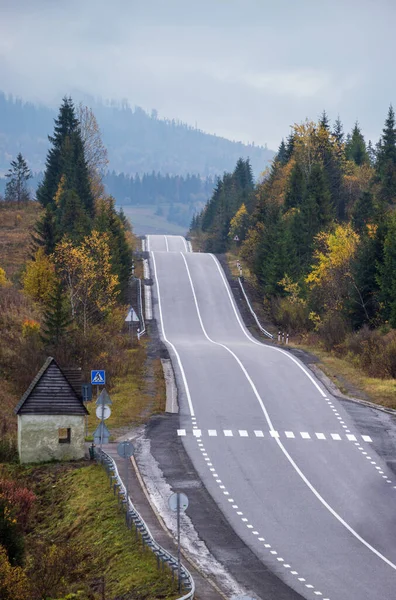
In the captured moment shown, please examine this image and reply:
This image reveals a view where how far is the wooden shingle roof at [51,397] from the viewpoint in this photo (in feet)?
101

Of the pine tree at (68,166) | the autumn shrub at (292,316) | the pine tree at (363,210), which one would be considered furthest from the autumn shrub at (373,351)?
the pine tree at (68,166)

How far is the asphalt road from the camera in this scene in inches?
859

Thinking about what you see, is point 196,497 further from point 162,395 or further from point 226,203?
point 226,203

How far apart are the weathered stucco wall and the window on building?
0.13 meters

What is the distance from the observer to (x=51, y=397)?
31141 millimetres

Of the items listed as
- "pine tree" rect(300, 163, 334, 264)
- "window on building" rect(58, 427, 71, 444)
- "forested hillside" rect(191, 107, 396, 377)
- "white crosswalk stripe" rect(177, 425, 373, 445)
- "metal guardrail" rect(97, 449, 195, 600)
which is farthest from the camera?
"pine tree" rect(300, 163, 334, 264)

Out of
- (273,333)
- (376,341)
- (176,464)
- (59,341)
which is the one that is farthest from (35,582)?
(273,333)

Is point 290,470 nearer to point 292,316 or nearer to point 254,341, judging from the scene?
point 254,341

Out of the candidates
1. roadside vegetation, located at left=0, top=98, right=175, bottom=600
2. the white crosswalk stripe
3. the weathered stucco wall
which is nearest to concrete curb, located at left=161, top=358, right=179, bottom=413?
roadside vegetation, located at left=0, top=98, right=175, bottom=600

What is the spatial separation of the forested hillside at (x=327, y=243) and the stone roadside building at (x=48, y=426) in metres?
19.7

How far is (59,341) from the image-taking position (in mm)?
46688

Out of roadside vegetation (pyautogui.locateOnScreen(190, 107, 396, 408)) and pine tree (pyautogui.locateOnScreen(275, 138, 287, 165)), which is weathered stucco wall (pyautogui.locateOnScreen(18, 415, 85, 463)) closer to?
roadside vegetation (pyautogui.locateOnScreen(190, 107, 396, 408))

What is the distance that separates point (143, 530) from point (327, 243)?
50.8 metres

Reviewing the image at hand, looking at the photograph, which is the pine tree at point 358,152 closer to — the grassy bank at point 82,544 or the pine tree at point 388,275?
the pine tree at point 388,275
